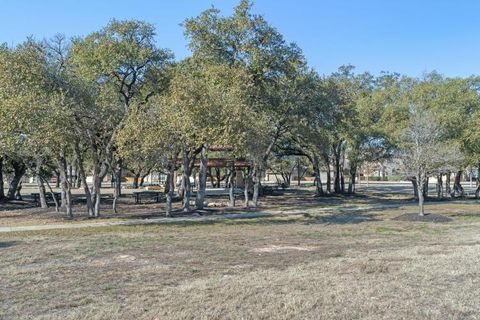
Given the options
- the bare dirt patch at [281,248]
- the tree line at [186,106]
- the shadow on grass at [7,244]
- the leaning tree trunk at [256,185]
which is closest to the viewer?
the bare dirt patch at [281,248]

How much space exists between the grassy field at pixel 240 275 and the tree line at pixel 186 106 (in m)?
4.32

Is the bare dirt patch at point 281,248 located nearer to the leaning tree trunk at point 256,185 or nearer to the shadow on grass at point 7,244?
the shadow on grass at point 7,244

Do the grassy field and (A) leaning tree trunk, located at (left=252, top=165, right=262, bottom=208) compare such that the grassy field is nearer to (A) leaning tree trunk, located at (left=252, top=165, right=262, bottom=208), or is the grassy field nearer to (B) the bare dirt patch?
(B) the bare dirt patch

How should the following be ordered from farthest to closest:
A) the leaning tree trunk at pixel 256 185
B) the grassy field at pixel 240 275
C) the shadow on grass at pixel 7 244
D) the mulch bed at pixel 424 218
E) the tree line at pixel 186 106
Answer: the leaning tree trunk at pixel 256 185
the mulch bed at pixel 424 218
the tree line at pixel 186 106
the shadow on grass at pixel 7 244
the grassy field at pixel 240 275

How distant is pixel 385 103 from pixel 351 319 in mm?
34625

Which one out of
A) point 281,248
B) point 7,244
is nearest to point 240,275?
point 281,248

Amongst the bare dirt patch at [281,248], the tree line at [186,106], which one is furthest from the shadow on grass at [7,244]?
the bare dirt patch at [281,248]

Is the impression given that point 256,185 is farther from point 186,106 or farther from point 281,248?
point 281,248

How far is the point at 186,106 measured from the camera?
61.1 feet

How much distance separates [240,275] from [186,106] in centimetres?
1090

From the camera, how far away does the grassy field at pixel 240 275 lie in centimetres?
639

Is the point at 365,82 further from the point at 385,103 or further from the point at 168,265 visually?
the point at 168,265

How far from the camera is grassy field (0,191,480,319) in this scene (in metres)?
6.39

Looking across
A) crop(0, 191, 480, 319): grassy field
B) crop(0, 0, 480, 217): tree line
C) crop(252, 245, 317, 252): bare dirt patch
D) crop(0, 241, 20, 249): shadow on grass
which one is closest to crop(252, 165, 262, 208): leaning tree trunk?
crop(0, 0, 480, 217): tree line
